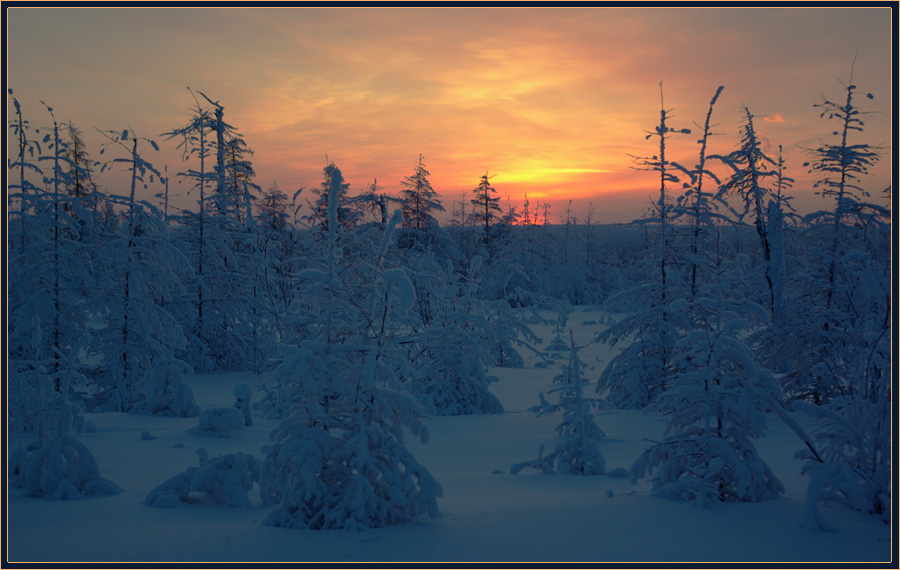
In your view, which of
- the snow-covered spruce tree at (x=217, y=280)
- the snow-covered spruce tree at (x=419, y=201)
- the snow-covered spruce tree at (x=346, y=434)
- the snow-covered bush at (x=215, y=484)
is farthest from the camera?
the snow-covered spruce tree at (x=419, y=201)

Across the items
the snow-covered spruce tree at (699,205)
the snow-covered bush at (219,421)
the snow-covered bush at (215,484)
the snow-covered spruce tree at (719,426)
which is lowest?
the snow-covered bush at (219,421)

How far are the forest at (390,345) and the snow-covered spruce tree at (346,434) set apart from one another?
20 millimetres

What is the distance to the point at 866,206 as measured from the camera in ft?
38.3

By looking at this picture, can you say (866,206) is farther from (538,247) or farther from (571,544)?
(538,247)

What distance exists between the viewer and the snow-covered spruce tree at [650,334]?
1359 cm

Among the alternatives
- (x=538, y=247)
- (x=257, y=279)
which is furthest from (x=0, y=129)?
(x=538, y=247)

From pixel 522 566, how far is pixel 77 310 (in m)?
11.8

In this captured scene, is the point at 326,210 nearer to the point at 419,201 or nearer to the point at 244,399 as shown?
the point at 244,399

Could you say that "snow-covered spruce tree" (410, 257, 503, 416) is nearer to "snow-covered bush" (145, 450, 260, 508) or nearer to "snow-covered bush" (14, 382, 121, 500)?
"snow-covered bush" (145, 450, 260, 508)

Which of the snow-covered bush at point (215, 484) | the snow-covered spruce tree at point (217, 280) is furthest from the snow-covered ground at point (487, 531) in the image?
the snow-covered spruce tree at point (217, 280)

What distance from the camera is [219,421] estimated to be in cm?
945

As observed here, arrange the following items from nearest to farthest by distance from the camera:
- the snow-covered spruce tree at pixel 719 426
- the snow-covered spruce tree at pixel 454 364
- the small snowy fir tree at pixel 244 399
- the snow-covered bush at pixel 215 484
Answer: the snow-covered spruce tree at pixel 719 426 < the snow-covered bush at pixel 215 484 < the small snowy fir tree at pixel 244 399 < the snow-covered spruce tree at pixel 454 364

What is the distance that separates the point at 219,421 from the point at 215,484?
3.83m

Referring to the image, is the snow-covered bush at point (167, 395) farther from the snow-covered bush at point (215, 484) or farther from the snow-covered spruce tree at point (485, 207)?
the snow-covered spruce tree at point (485, 207)
